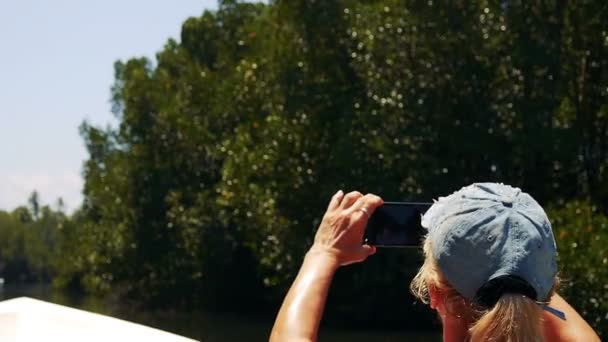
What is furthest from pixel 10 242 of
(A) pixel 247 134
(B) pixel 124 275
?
(A) pixel 247 134

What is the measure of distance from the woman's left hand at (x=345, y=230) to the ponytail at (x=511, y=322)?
0.87 feet

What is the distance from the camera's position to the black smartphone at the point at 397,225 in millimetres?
1796

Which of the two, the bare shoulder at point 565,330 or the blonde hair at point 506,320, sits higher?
the blonde hair at point 506,320

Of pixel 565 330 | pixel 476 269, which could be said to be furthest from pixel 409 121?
pixel 476 269

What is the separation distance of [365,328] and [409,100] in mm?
6395

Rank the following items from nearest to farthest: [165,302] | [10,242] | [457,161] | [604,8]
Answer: [604,8] < [457,161] < [165,302] < [10,242]

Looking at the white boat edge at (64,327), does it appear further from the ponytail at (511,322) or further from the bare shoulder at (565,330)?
the ponytail at (511,322)

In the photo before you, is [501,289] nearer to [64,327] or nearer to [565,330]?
[565,330]

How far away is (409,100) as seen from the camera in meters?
23.8

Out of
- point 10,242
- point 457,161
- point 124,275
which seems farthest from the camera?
point 10,242

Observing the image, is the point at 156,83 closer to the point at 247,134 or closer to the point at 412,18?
the point at 247,134

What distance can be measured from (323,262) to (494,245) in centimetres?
28

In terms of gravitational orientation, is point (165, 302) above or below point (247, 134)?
below

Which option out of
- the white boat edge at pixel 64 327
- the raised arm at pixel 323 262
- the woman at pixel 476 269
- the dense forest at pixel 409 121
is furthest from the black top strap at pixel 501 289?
the dense forest at pixel 409 121
